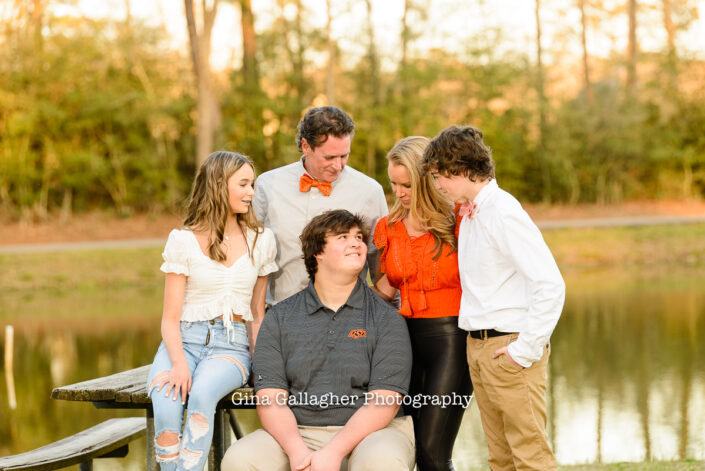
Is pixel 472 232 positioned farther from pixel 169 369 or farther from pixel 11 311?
pixel 11 311

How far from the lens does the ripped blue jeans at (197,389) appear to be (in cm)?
338

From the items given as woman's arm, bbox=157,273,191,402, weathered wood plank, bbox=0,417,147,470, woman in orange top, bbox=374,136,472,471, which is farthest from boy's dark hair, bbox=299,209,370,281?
weathered wood plank, bbox=0,417,147,470

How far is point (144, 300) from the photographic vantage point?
13828mm

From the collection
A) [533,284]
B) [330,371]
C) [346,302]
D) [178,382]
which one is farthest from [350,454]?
[533,284]

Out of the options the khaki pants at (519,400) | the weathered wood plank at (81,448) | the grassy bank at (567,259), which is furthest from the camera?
the grassy bank at (567,259)

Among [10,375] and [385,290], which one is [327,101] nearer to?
[10,375]

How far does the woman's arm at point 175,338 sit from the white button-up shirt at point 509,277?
4.02 ft

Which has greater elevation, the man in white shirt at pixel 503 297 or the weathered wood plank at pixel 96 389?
the man in white shirt at pixel 503 297

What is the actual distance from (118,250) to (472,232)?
1383cm

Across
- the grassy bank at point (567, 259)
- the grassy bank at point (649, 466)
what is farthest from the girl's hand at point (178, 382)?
the grassy bank at point (567, 259)

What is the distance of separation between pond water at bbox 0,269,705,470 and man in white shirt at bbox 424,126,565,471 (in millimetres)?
2412

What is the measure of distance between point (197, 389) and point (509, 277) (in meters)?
1.38

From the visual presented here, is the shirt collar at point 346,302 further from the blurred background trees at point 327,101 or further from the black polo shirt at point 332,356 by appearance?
Answer: the blurred background trees at point 327,101

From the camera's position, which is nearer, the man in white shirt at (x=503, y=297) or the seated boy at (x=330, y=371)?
the man in white shirt at (x=503, y=297)
